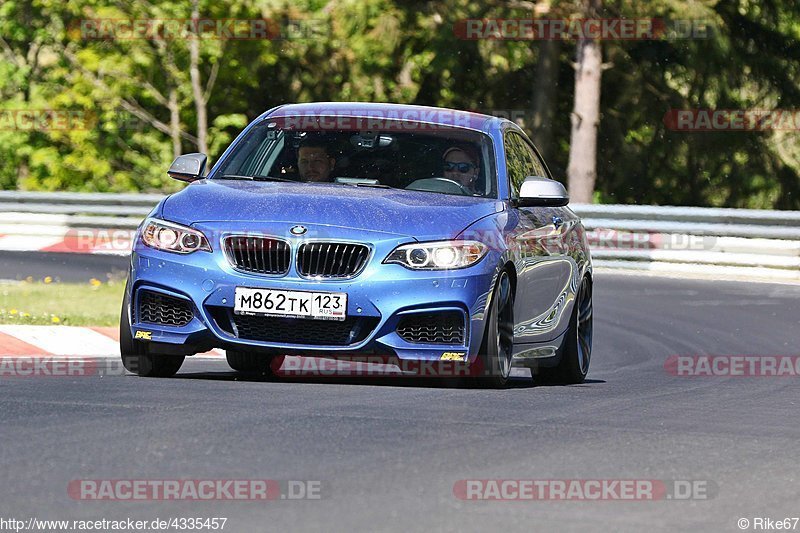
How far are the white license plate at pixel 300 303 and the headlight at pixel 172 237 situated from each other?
369mm

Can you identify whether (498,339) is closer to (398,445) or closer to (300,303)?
(300,303)

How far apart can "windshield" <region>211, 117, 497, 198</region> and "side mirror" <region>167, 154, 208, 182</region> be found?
11 centimetres

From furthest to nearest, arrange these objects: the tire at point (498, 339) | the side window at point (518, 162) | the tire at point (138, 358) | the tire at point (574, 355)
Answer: the tire at point (574, 355)
the side window at point (518, 162)
the tire at point (138, 358)
the tire at point (498, 339)

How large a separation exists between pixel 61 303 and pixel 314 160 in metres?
6.46

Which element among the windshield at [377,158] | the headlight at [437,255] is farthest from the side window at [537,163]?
the headlight at [437,255]

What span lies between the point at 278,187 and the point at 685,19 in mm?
21335

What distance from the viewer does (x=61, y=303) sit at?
1587cm

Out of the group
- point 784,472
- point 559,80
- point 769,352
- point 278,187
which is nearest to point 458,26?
point 559,80

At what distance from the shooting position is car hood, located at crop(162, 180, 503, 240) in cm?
891

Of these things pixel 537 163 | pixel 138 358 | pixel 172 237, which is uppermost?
pixel 172 237

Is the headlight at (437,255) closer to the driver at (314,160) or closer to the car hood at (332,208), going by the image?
the car hood at (332,208)

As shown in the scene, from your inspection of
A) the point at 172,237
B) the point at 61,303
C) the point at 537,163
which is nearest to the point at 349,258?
the point at 172,237

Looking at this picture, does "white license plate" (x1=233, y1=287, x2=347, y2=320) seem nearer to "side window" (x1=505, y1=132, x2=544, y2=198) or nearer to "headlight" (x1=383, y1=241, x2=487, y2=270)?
"headlight" (x1=383, y1=241, x2=487, y2=270)

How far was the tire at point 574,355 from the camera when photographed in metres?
10.9
